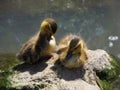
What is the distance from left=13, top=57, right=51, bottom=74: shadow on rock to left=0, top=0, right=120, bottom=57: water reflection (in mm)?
3415

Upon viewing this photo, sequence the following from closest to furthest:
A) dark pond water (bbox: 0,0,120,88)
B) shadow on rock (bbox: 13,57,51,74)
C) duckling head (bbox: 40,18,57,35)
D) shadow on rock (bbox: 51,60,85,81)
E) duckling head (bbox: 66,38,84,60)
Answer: duckling head (bbox: 66,38,84,60) → shadow on rock (bbox: 51,60,85,81) → duckling head (bbox: 40,18,57,35) → shadow on rock (bbox: 13,57,51,74) → dark pond water (bbox: 0,0,120,88)

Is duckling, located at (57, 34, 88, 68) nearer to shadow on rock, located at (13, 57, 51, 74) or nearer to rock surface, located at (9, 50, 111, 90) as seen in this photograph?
rock surface, located at (9, 50, 111, 90)

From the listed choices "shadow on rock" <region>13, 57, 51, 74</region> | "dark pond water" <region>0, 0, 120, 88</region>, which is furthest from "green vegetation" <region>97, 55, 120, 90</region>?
"dark pond water" <region>0, 0, 120, 88</region>

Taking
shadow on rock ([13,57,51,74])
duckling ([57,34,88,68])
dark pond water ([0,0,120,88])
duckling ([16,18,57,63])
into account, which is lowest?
duckling ([57,34,88,68])

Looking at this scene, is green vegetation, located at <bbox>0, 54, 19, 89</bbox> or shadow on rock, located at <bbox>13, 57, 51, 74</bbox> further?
shadow on rock, located at <bbox>13, 57, 51, 74</bbox>

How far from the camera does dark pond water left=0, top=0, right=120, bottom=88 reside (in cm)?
998

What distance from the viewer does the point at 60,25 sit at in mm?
10953

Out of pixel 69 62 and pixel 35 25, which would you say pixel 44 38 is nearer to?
pixel 69 62

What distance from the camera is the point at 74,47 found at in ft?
Answer: 17.3

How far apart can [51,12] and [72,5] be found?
1328mm

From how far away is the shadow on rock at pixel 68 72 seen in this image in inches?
A: 212

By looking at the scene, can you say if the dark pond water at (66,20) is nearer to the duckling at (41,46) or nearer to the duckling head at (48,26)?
the duckling at (41,46)

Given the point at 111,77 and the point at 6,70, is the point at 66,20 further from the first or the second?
the point at 6,70

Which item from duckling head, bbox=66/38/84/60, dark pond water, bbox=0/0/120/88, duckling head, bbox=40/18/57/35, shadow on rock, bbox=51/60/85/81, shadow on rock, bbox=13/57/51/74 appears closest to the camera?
duckling head, bbox=66/38/84/60
